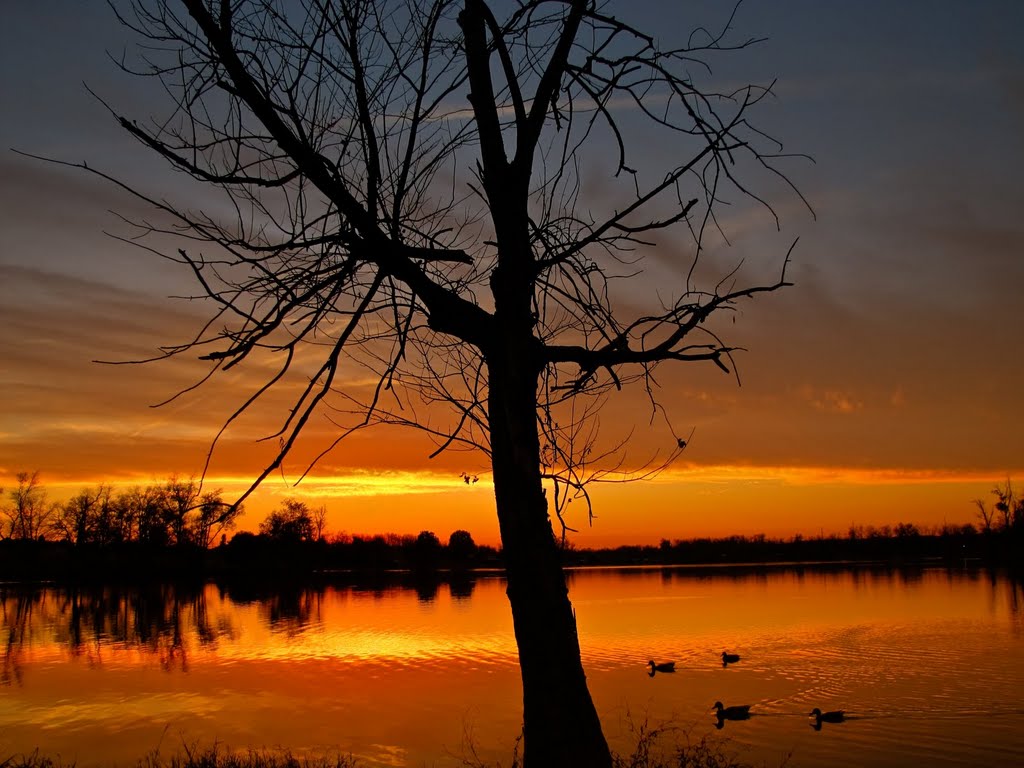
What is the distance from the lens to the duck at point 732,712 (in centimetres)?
2006

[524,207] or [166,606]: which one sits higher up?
[524,207]

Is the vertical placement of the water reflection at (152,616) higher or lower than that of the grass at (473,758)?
lower

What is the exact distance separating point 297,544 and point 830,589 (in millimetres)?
81042

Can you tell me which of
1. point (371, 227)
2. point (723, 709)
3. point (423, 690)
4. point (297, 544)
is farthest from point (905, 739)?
point (297, 544)

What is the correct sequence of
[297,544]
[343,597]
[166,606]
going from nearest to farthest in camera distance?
[166,606] → [343,597] → [297,544]

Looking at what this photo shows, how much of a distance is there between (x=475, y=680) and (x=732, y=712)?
28.9ft

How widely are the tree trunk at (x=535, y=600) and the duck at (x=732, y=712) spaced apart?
16.7m

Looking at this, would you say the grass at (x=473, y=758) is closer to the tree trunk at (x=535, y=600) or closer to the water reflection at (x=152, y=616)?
the tree trunk at (x=535, y=600)

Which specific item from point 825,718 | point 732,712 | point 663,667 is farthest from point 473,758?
point 663,667

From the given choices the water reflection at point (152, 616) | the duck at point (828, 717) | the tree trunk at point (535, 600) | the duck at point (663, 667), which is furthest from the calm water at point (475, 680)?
the tree trunk at point (535, 600)

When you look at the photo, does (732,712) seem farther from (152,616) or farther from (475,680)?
(152,616)

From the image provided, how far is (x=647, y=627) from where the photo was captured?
41938 mm

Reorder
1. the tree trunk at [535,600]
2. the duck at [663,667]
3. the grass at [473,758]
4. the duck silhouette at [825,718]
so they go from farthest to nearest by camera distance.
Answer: the duck at [663,667]
the duck silhouette at [825,718]
the grass at [473,758]
the tree trunk at [535,600]

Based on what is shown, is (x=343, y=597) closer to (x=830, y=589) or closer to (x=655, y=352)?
(x=830, y=589)
